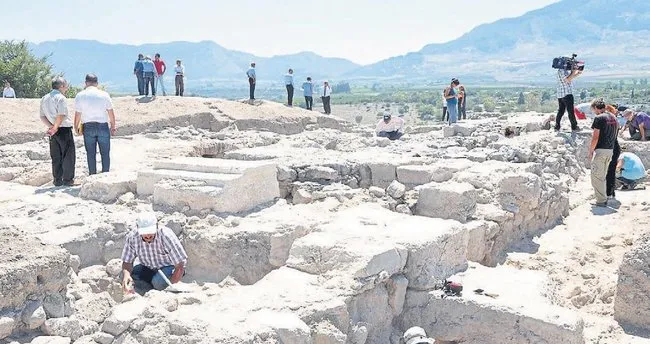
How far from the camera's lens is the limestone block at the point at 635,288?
5816 millimetres

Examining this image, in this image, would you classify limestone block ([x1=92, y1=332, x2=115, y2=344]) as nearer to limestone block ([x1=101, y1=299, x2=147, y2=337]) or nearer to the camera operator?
limestone block ([x1=101, y1=299, x2=147, y2=337])

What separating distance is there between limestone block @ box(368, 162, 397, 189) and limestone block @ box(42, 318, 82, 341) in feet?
15.7

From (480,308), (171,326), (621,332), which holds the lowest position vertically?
(621,332)

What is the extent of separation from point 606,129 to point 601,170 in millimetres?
582

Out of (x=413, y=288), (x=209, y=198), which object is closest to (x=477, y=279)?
(x=413, y=288)

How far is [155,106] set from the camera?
1485 cm

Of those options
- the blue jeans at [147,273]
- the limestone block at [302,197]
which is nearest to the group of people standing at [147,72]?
the limestone block at [302,197]

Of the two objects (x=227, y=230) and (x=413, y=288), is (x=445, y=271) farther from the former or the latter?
A: (x=227, y=230)

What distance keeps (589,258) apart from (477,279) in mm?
2185

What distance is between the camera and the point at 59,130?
7.77 meters

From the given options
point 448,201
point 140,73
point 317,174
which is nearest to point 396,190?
point 448,201

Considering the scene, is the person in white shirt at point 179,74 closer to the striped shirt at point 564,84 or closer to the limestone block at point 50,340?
the striped shirt at point 564,84

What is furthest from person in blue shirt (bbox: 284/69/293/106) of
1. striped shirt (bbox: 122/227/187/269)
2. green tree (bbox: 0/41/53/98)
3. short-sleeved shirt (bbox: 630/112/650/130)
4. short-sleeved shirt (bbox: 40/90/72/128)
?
striped shirt (bbox: 122/227/187/269)

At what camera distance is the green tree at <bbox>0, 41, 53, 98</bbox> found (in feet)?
88.0
